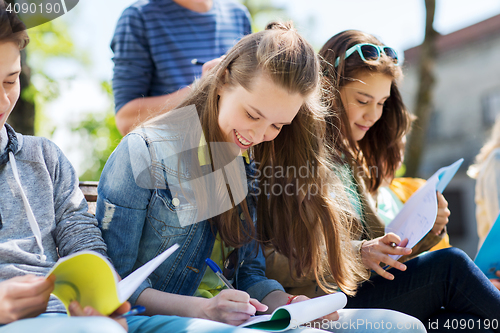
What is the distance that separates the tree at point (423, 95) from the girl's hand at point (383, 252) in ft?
13.2

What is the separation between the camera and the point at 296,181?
1828 millimetres

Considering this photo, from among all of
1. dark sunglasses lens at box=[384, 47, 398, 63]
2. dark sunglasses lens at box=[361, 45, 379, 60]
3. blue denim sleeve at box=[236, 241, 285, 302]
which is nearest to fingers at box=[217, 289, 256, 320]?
blue denim sleeve at box=[236, 241, 285, 302]

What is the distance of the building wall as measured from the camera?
12000 mm

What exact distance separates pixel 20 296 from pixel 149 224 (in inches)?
22.2

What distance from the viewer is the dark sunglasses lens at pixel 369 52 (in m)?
2.16

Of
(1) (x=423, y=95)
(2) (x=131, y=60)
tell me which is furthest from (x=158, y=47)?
(1) (x=423, y=95)

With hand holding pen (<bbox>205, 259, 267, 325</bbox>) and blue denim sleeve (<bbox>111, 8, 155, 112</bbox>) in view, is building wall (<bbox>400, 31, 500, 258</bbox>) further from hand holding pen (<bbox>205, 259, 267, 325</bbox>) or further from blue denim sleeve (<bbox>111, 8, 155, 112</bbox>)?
hand holding pen (<bbox>205, 259, 267, 325</bbox>)

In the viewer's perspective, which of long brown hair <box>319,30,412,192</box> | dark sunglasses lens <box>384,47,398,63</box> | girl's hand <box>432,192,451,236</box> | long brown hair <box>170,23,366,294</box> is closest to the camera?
long brown hair <box>170,23,366,294</box>

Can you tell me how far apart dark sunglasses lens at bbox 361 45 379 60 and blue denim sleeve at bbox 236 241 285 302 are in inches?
41.1

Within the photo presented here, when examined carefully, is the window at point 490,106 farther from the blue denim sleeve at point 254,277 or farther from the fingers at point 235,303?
the fingers at point 235,303

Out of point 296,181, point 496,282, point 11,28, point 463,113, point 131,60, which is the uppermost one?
point 11,28

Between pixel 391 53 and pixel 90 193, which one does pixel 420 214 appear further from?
pixel 90 193

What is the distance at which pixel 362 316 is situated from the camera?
5.06ft

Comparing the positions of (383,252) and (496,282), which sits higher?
(383,252)
